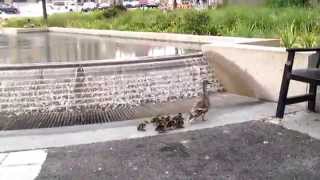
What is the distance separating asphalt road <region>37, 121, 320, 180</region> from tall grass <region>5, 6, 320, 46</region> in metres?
3.11

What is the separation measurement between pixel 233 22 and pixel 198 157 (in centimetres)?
897

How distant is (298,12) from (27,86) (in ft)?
23.1

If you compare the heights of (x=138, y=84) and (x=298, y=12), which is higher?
(x=298, y=12)

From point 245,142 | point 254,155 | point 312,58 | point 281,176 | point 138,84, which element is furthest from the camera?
point 138,84

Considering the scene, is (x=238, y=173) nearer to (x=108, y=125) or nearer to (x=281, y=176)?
(x=281, y=176)

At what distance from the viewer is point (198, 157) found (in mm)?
5445

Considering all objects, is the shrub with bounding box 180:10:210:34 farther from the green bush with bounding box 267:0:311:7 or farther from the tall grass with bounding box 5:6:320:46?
the green bush with bounding box 267:0:311:7

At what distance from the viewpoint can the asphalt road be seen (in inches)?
197

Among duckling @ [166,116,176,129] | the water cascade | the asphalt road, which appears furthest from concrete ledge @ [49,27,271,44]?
the asphalt road

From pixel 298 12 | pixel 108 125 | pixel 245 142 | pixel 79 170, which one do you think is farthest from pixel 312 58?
pixel 298 12

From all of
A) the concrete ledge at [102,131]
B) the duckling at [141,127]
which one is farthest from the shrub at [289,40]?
the duckling at [141,127]

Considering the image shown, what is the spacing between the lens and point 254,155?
5.46 metres

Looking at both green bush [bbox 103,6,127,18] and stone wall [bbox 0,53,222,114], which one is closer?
stone wall [bbox 0,53,222,114]

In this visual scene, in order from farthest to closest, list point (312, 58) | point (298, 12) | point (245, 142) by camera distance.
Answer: point (298, 12), point (312, 58), point (245, 142)
